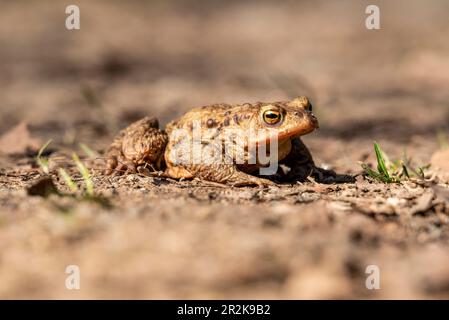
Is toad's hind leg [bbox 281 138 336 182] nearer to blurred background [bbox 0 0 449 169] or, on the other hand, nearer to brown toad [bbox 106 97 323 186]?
brown toad [bbox 106 97 323 186]

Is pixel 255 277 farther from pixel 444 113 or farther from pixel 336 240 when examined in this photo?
pixel 444 113

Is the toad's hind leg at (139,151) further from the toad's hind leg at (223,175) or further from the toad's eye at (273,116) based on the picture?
the toad's eye at (273,116)

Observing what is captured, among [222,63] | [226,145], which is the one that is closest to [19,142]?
[226,145]

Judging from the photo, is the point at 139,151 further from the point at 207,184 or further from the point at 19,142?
the point at 19,142

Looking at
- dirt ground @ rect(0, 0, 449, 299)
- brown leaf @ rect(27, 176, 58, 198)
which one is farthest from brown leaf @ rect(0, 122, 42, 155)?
brown leaf @ rect(27, 176, 58, 198)

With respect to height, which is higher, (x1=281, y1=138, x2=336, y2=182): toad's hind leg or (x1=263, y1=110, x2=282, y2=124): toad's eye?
(x1=263, y1=110, x2=282, y2=124): toad's eye

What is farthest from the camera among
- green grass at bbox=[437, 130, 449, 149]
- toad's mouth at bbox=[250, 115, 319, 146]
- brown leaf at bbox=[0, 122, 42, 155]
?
brown leaf at bbox=[0, 122, 42, 155]

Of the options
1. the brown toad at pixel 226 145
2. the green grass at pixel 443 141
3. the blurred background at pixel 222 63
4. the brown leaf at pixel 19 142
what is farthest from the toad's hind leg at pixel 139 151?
the green grass at pixel 443 141
